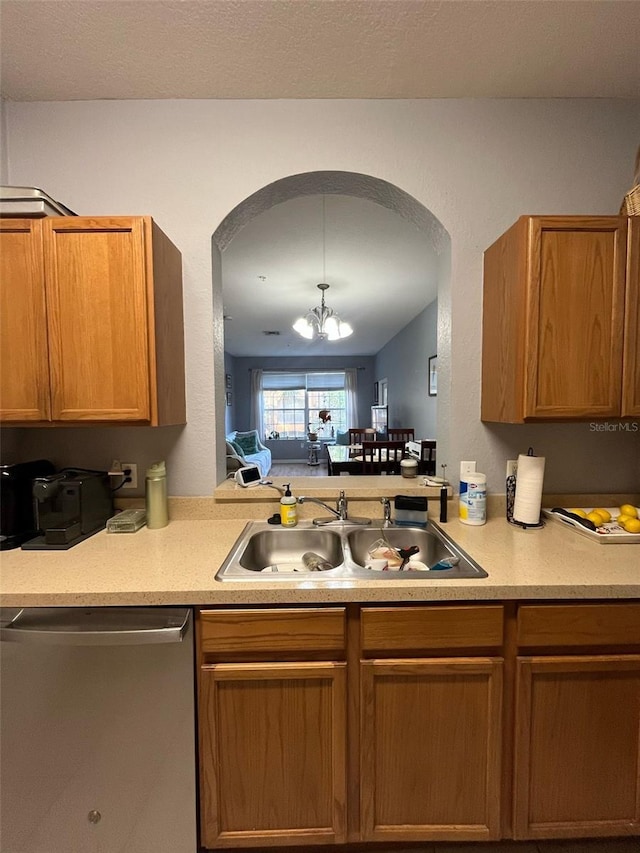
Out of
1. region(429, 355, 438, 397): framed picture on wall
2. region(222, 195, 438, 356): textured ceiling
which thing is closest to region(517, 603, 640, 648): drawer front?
region(222, 195, 438, 356): textured ceiling

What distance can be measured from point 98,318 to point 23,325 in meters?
0.25

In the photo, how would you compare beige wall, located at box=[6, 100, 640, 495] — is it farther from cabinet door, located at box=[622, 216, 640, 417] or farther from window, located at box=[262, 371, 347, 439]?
window, located at box=[262, 371, 347, 439]

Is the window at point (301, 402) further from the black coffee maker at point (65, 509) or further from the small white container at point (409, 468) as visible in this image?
the black coffee maker at point (65, 509)

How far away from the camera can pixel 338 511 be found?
1549 mm

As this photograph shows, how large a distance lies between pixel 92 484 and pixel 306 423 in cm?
744

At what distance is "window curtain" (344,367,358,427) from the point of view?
8.78 metres

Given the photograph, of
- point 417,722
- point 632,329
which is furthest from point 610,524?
point 417,722

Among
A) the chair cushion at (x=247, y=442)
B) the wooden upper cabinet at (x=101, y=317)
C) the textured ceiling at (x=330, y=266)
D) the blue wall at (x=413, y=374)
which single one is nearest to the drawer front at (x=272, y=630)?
the wooden upper cabinet at (x=101, y=317)

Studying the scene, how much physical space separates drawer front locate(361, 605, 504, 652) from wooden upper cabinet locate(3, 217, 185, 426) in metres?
0.96

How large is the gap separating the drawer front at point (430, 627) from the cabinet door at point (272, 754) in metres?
0.15

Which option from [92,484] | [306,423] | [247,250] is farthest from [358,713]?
[306,423]

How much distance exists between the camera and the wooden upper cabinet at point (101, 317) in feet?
4.10

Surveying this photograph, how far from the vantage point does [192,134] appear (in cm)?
154

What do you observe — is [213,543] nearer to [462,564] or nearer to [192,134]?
[462,564]
